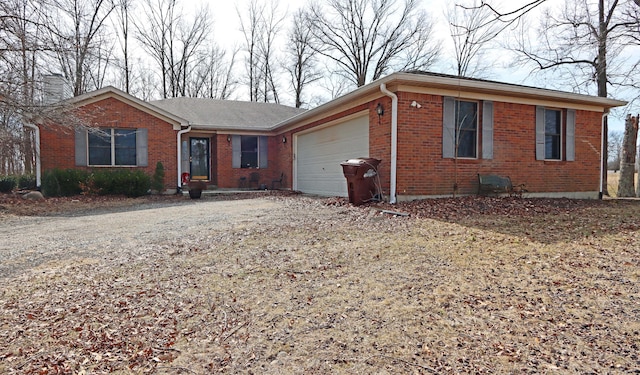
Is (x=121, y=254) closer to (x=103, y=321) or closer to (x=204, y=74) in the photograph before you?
(x=103, y=321)

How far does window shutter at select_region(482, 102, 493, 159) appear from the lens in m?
9.12

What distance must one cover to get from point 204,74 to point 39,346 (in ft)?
90.1

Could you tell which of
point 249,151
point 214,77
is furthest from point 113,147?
point 214,77

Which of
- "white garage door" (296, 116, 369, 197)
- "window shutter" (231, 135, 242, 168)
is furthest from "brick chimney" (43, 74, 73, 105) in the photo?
"white garage door" (296, 116, 369, 197)

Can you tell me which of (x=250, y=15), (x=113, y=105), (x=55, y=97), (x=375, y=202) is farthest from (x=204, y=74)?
(x=375, y=202)

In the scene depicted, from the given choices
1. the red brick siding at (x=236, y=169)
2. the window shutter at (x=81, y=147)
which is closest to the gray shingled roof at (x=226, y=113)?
the red brick siding at (x=236, y=169)

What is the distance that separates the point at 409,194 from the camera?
838cm

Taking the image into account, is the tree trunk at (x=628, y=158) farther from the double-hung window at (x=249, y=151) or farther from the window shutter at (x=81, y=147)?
the window shutter at (x=81, y=147)

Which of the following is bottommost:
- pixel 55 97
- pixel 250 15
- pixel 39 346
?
pixel 39 346

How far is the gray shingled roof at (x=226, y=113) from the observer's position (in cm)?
1510

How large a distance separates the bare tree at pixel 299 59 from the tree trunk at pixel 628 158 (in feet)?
62.9

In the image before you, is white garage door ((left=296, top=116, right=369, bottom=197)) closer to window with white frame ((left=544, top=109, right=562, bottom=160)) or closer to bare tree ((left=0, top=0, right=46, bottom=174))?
window with white frame ((left=544, top=109, right=562, bottom=160))

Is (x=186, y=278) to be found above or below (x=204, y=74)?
below

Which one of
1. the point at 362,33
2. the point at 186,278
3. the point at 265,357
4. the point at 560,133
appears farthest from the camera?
the point at 362,33
